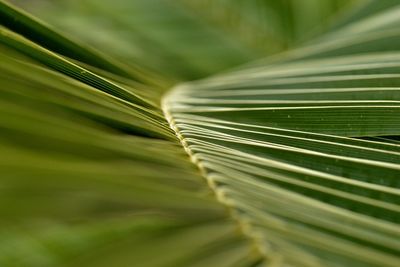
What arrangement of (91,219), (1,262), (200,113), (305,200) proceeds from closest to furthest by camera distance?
1. (91,219)
2. (305,200)
3. (200,113)
4. (1,262)

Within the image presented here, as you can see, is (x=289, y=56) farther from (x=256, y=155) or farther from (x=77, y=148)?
(x=77, y=148)

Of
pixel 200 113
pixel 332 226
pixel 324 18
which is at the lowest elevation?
pixel 332 226

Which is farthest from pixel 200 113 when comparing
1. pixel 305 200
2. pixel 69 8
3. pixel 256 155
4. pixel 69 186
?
pixel 69 8

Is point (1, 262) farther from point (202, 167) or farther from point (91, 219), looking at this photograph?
point (91, 219)

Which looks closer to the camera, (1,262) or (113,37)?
(1,262)

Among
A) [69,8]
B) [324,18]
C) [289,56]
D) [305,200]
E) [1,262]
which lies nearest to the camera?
[305,200]

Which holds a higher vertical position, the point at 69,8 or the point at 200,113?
the point at 69,8
